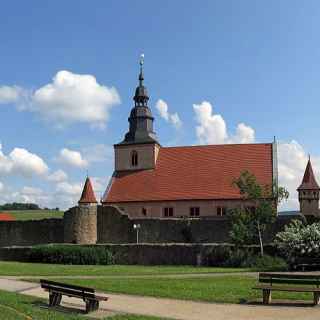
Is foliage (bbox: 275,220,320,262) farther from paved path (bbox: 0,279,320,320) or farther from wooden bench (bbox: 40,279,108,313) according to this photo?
wooden bench (bbox: 40,279,108,313)

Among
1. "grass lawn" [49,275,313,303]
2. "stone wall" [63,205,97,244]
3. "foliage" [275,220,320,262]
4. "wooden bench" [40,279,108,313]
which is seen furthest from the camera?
"stone wall" [63,205,97,244]

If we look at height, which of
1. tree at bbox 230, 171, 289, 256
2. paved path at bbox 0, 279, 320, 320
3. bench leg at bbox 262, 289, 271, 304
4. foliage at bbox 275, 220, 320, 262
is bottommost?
paved path at bbox 0, 279, 320, 320

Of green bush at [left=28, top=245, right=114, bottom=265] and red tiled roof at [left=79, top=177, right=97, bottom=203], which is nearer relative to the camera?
green bush at [left=28, top=245, right=114, bottom=265]

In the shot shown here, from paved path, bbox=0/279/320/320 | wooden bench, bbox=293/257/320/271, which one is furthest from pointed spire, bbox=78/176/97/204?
paved path, bbox=0/279/320/320

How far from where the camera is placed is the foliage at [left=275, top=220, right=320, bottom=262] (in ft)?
82.9

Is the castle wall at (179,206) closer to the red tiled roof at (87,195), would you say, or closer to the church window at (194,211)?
the church window at (194,211)

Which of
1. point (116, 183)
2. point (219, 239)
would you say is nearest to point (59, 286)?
point (219, 239)

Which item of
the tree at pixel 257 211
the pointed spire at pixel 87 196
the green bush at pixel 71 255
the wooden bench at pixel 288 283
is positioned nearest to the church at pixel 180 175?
the pointed spire at pixel 87 196

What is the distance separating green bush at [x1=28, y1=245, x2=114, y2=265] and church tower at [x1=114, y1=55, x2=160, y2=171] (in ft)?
62.3

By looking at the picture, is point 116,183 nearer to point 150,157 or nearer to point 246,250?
point 150,157

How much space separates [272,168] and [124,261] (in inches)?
757

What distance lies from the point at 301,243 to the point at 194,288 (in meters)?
10.1

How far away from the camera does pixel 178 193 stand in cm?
4653

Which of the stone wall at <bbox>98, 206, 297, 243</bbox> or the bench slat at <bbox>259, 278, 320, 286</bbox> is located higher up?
the stone wall at <bbox>98, 206, 297, 243</bbox>
